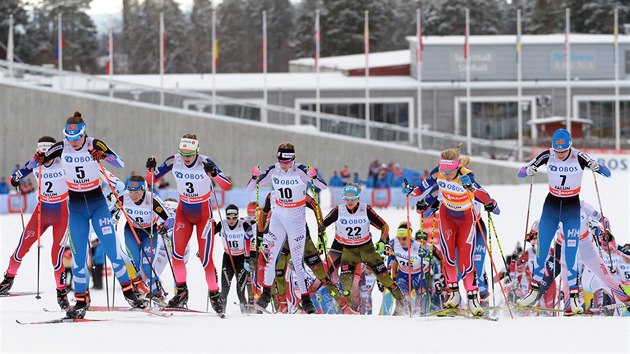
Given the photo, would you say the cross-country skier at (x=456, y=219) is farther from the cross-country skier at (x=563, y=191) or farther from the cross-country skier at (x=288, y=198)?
the cross-country skier at (x=288, y=198)

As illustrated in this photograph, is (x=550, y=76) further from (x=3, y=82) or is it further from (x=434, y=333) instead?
(x=434, y=333)

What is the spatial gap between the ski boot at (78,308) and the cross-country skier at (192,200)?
1.25m

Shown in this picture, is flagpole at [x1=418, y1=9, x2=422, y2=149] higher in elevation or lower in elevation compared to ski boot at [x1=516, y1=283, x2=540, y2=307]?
higher

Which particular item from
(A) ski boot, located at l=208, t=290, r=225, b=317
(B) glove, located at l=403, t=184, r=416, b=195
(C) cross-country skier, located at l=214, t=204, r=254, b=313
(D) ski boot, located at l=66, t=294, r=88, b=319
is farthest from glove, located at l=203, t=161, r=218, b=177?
(C) cross-country skier, located at l=214, t=204, r=254, b=313

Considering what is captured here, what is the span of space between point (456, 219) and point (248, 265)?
4.64 metres

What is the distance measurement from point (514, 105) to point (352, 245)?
117 feet

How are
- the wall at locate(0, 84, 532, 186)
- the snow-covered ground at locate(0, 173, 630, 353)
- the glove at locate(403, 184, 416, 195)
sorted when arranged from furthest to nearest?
the wall at locate(0, 84, 532, 186), the glove at locate(403, 184, 416, 195), the snow-covered ground at locate(0, 173, 630, 353)

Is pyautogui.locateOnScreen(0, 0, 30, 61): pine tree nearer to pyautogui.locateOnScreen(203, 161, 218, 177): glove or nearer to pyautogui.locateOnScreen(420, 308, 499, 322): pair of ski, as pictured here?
pyautogui.locateOnScreen(203, 161, 218, 177): glove

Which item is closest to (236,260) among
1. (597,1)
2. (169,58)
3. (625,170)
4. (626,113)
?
(625,170)

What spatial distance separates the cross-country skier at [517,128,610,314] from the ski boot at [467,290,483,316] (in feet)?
3.58

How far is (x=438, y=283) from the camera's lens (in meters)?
15.4

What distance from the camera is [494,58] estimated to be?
4841cm

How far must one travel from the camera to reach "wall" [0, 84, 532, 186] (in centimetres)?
3975

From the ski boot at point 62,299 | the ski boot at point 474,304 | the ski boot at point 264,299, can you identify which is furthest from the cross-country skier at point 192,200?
the ski boot at point 474,304
